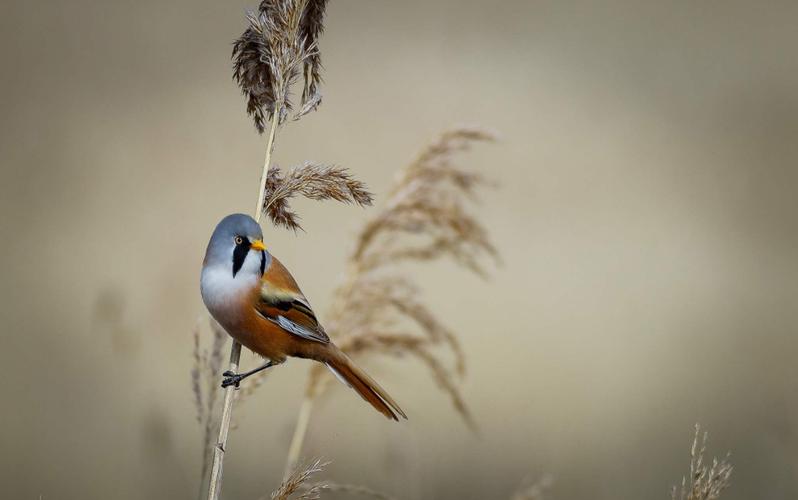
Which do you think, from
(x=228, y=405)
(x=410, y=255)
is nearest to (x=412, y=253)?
(x=410, y=255)

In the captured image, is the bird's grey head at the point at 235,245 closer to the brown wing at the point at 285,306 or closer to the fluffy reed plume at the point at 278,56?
the brown wing at the point at 285,306

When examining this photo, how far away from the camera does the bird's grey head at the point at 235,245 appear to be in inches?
71.8

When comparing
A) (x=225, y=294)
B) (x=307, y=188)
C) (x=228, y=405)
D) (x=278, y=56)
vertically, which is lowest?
(x=228, y=405)

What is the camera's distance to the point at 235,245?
1.86 metres

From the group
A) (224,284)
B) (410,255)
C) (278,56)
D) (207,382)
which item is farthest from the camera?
(410,255)

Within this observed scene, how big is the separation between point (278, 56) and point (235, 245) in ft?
1.39

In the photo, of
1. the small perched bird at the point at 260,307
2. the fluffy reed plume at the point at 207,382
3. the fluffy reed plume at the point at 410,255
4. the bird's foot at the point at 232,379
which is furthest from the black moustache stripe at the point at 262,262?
the fluffy reed plume at the point at 410,255

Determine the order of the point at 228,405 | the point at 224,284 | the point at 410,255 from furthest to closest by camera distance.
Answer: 1. the point at 410,255
2. the point at 224,284
3. the point at 228,405

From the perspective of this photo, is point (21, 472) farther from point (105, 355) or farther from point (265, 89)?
point (265, 89)

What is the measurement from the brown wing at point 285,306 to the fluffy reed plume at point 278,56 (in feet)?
1.09

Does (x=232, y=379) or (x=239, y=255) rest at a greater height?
(x=239, y=255)

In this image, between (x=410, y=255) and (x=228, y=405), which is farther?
(x=410, y=255)

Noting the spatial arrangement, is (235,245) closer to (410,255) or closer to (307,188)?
(307,188)

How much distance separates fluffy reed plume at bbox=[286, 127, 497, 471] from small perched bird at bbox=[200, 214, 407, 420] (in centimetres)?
76
